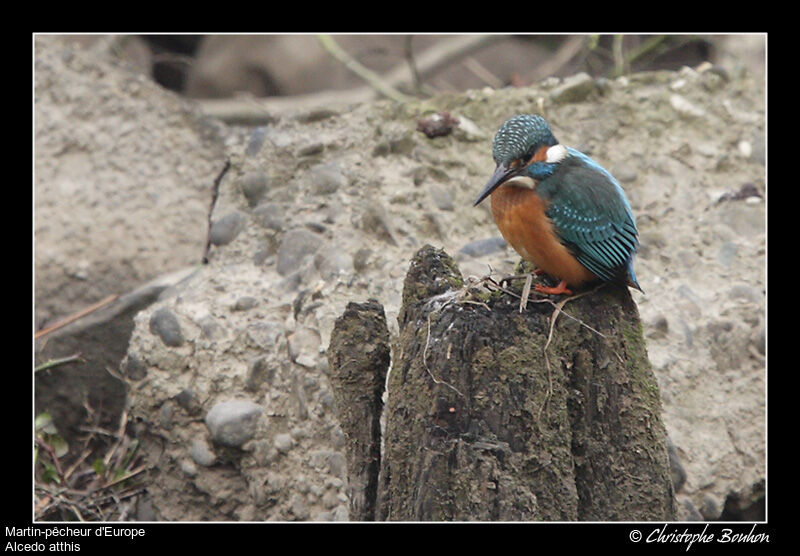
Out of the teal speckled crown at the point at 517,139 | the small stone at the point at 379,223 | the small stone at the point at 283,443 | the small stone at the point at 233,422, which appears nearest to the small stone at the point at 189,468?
the small stone at the point at 233,422

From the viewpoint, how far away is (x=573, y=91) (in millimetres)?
4586

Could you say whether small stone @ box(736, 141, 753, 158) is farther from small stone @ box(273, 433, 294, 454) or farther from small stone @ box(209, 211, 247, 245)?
small stone @ box(273, 433, 294, 454)

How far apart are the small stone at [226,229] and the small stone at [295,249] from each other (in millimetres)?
250

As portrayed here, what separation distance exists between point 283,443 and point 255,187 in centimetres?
127

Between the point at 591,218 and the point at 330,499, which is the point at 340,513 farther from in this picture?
the point at 591,218

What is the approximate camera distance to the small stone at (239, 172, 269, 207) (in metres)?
4.29

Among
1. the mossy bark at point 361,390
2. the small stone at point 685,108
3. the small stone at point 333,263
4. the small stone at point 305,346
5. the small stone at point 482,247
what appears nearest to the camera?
the mossy bark at point 361,390

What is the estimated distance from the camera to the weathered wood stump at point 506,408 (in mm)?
2471

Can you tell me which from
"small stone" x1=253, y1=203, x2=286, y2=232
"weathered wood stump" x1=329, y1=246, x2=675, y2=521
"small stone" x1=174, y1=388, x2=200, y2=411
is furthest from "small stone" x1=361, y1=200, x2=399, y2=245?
"weathered wood stump" x1=329, y1=246, x2=675, y2=521

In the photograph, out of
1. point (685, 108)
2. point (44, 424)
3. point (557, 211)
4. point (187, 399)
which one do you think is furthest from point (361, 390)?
point (685, 108)

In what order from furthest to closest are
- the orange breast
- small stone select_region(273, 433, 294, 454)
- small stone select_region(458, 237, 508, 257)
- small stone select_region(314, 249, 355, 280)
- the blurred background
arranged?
the blurred background → small stone select_region(458, 237, 508, 257) → small stone select_region(314, 249, 355, 280) → small stone select_region(273, 433, 294, 454) → the orange breast

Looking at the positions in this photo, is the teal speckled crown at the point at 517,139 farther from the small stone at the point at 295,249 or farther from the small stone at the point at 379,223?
the small stone at the point at 295,249

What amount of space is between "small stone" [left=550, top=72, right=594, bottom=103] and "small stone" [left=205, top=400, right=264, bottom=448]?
205cm

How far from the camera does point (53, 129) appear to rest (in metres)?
5.12
